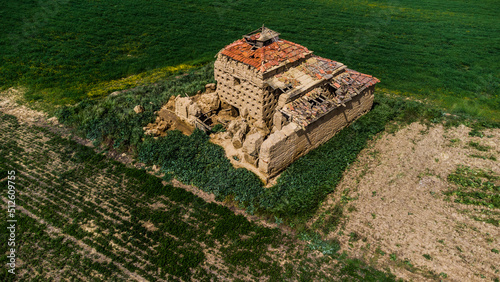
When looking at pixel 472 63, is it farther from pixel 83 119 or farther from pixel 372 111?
pixel 83 119

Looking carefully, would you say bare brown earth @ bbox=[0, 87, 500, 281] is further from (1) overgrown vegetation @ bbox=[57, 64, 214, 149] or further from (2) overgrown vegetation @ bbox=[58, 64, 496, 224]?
(1) overgrown vegetation @ bbox=[57, 64, 214, 149]

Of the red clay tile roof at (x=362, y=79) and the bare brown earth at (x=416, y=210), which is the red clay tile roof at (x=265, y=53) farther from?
the bare brown earth at (x=416, y=210)

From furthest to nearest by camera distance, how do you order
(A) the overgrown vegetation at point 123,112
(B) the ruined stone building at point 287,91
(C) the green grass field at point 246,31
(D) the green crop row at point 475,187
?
(C) the green grass field at point 246,31 → (A) the overgrown vegetation at point 123,112 → (B) the ruined stone building at point 287,91 → (D) the green crop row at point 475,187

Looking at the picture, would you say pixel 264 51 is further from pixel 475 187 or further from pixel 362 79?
pixel 475 187

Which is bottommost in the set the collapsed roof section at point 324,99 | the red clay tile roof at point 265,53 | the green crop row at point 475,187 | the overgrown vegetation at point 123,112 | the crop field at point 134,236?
the crop field at point 134,236

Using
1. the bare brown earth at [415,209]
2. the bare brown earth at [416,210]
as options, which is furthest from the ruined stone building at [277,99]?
the bare brown earth at [416,210]

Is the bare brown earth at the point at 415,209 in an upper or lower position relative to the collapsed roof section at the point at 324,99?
lower
